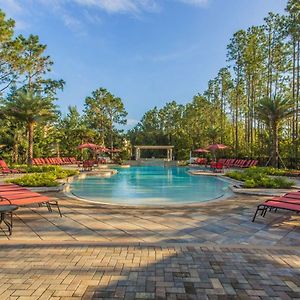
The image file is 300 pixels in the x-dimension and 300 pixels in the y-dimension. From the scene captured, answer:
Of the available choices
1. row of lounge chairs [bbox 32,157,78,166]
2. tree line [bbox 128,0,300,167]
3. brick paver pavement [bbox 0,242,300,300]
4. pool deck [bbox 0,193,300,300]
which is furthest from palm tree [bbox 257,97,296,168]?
row of lounge chairs [bbox 32,157,78,166]

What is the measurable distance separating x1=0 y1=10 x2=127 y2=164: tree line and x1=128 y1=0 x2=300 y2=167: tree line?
26.5 feet

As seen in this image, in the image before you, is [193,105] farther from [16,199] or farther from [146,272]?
[146,272]

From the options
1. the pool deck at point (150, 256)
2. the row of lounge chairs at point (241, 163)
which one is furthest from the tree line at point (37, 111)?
the pool deck at point (150, 256)

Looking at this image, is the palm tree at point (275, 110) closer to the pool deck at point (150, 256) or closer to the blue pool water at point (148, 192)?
the blue pool water at point (148, 192)

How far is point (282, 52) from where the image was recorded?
22.7 metres

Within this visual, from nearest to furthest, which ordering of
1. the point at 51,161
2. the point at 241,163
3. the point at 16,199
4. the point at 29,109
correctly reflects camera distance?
the point at 16,199 → the point at 29,109 → the point at 241,163 → the point at 51,161

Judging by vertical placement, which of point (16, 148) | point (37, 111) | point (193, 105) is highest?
point (193, 105)

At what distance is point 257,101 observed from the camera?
19594 millimetres

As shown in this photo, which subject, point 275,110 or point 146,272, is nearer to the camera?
point 146,272

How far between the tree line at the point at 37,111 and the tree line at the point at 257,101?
8080 mm

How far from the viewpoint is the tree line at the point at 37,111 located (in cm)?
1992

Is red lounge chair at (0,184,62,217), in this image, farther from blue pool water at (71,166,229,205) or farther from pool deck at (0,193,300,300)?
blue pool water at (71,166,229,205)

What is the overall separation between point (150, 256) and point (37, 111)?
18744 mm

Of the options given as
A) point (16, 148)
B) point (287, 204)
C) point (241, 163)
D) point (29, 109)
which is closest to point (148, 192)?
point (287, 204)
